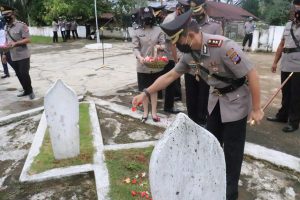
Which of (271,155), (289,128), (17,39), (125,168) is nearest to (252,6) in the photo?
(17,39)

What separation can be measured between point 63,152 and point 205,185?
2.50 meters

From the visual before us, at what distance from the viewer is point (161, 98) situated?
649 cm

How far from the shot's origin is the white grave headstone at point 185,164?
1.54 metres

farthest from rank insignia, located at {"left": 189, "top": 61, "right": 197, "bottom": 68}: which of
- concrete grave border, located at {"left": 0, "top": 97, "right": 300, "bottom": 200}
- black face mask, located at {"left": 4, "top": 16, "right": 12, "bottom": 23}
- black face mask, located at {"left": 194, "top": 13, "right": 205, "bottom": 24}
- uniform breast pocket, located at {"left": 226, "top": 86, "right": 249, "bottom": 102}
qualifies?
black face mask, located at {"left": 4, "top": 16, "right": 12, "bottom": 23}

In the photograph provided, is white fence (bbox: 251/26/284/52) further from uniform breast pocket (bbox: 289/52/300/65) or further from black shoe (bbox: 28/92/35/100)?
black shoe (bbox: 28/92/35/100)

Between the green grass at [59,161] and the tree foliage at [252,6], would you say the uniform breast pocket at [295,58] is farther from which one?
the tree foliage at [252,6]

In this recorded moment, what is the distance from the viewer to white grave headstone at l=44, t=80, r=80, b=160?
363 cm

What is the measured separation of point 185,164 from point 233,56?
3.84 feet

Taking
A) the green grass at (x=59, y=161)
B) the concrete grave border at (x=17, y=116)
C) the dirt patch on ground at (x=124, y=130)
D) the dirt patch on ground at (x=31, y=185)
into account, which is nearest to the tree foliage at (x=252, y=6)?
the dirt patch on ground at (x=124, y=130)

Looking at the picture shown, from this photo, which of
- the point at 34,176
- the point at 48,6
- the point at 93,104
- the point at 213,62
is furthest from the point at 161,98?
the point at 48,6

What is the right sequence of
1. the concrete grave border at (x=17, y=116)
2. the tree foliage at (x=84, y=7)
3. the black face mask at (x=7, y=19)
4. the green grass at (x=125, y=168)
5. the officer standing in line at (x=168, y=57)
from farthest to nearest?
the tree foliage at (x=84, y=7) → the black face mask at (x=7, y=19) → the concrete grave border at (x=17, y=116) → the officer standing in line at (x=168, y=57) → the green grass at (x=125, y=168)

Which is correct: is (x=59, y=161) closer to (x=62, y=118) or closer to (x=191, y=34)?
(x=62, y=118)

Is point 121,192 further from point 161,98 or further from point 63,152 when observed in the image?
point 161,98

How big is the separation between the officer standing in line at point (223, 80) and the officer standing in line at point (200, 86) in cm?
143
